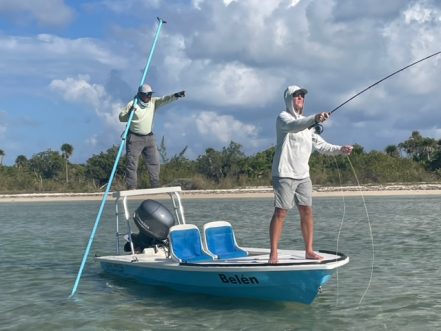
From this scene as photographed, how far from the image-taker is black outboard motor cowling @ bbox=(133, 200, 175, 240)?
11133 millimetres

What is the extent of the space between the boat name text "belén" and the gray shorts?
110 centimetres

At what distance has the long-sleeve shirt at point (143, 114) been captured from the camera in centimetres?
1164

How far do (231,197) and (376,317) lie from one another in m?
43.9

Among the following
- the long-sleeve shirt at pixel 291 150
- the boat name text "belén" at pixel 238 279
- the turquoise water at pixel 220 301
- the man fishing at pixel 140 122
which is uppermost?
the man fishing at pixel 140 122

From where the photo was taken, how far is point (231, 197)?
5247 cm

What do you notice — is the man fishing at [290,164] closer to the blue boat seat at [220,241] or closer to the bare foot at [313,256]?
the bare foot at [313,256]

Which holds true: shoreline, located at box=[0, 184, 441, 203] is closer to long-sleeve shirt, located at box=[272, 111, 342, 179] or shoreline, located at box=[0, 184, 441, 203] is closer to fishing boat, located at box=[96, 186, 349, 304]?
fishing boat, located at box=[96, 186, 349, 304]

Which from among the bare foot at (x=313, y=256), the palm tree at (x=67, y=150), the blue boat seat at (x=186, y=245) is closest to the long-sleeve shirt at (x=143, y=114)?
the blue boat seat at (x=186, y=245)

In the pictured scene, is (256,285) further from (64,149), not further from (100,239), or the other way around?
(64,149)

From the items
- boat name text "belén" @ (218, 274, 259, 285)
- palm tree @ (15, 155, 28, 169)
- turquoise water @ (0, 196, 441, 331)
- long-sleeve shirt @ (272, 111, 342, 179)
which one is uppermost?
palm tree @ (15, 155, 28, 169)

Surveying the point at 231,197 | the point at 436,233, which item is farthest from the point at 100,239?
the point at 231,197

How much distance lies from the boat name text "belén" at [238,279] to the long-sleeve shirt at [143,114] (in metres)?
3.80

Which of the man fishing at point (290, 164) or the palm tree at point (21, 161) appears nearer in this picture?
the man fishing at point (290, 164)

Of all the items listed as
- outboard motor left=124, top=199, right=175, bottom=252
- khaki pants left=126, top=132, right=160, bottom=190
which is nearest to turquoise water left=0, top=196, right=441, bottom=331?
outboard motor left=124, top=199, right=175, bottom=252
